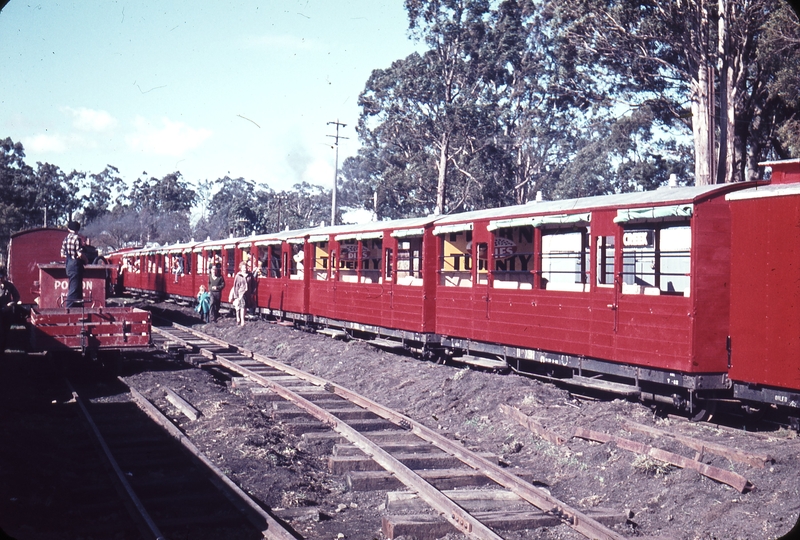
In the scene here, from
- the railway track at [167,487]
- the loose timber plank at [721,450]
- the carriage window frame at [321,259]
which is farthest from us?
the carriage window frame at [321,259]

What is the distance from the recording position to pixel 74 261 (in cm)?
1255

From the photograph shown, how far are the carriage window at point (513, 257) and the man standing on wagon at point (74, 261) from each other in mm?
7322

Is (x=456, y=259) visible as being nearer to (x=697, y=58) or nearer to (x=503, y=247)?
(x=503, y=247)

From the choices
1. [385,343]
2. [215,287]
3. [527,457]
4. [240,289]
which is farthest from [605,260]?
[215,287]

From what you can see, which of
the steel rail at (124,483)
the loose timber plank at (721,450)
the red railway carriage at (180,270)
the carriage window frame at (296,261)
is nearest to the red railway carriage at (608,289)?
the loose timber plank at (721,450)

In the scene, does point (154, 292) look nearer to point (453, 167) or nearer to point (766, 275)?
point (453, 167)

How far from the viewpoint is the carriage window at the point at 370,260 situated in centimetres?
1733

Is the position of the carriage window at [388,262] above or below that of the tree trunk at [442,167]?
below

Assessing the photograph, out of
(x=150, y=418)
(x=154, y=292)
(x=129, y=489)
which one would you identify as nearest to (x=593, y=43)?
(x=150, y=418)

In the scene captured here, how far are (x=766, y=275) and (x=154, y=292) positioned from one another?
120 ft

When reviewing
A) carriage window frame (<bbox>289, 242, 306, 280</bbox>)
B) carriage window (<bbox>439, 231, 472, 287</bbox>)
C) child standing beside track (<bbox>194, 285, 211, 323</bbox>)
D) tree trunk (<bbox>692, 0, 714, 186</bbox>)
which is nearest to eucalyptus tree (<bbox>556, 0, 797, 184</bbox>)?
tree trunk (<bbox>692, 0, 714, 186</bbox>)

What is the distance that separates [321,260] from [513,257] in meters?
8.92

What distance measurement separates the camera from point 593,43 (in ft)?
81.0

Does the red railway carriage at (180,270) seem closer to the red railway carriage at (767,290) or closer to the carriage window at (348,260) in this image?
the carriage window at (348,260)
